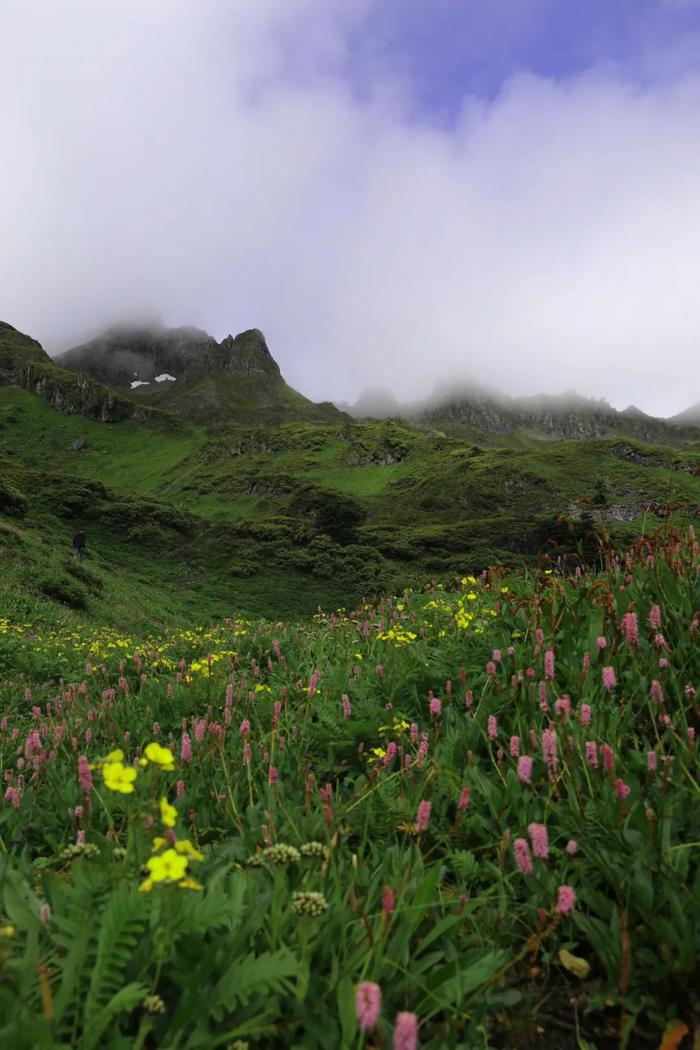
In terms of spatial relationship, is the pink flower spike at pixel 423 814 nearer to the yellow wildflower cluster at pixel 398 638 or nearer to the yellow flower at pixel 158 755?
the yellow flower at pixel 158 755

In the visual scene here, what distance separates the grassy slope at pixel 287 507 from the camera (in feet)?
115

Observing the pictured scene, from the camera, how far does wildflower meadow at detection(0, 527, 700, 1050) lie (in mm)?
1581

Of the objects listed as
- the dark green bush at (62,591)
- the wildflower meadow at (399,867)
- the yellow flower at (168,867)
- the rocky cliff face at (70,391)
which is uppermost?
the rocky cliff face at (70,391)

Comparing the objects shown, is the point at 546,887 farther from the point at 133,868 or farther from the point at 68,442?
the point at 68,442

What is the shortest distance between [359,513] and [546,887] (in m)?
56.1

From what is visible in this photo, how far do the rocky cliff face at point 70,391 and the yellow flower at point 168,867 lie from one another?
123979 mm

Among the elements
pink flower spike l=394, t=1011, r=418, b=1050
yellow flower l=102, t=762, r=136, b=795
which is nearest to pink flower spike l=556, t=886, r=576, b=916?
pink flower spike l=394, t=1011, r=418, b=1050

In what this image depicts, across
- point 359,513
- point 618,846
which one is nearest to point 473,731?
point 618,846

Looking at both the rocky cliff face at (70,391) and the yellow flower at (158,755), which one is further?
the rocky cliff face at (70,391)

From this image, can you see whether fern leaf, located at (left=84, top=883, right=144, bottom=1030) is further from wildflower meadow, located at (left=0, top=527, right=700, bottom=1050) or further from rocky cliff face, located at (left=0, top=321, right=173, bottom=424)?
rocky cliff face, located at (left=0, top=321, right=173, bottom=424)

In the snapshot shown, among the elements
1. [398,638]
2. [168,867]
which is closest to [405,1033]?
[168,867]

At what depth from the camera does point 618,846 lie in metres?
2.26

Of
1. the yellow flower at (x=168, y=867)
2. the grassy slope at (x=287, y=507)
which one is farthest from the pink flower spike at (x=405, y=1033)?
the grassy slope at (x=287, y=507)

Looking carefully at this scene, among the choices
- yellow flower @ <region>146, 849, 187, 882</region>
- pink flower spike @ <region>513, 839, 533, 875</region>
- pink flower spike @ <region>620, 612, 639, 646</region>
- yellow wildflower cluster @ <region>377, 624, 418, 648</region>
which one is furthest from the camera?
yellow wildflower cluster @ <region>377, 624, 418, 648</region>
